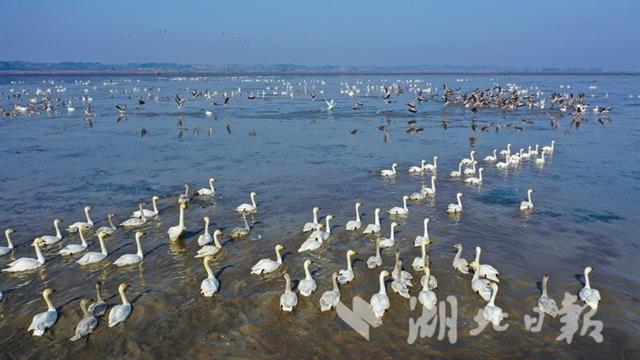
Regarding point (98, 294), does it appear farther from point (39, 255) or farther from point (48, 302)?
point (39, 255)

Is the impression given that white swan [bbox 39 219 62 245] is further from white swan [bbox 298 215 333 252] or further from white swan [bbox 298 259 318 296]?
white swan [bbox 298 259 318 296]

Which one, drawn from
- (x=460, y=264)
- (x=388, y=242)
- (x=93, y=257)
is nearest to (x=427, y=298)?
(x=460, y=264)

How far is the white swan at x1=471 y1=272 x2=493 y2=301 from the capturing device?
13.2m

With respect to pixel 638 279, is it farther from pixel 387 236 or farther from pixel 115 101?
pixel 115 101

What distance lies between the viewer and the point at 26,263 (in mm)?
15320

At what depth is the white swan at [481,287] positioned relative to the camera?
1323 cm

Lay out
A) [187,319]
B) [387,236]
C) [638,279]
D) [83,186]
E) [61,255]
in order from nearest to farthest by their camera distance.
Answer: [187,319]
[638,279]
[61,255]
[387,236]
[83,186]

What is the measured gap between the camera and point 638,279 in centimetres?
1472

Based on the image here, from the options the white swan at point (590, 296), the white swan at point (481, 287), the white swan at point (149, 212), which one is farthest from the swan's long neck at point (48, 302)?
the white swan at point (590, 296)

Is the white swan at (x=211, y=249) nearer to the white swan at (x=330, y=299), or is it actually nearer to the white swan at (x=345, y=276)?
the white swan at (x=345, y=276)

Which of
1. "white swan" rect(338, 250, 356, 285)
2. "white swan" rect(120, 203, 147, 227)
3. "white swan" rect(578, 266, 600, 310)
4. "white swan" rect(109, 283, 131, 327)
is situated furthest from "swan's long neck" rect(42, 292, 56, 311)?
"white swan" rect(578, 266, 600, 310)

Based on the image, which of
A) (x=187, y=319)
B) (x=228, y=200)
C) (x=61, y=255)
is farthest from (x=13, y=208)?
(x=187, y=319)

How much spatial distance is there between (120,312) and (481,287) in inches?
374

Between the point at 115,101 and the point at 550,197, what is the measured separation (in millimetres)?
64844
